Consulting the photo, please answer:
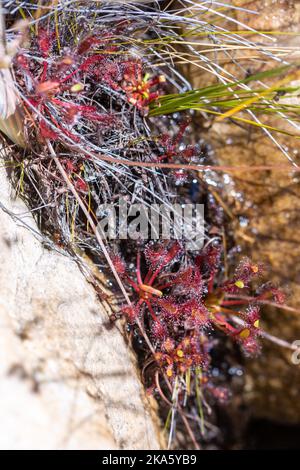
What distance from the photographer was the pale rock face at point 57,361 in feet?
4.73

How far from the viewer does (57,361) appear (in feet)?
5.36

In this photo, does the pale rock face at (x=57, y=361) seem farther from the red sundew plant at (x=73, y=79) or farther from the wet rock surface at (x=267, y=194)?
the wet rock surface at (x=267, y=194)

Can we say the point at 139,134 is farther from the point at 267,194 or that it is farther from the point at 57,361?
the point at 57,361

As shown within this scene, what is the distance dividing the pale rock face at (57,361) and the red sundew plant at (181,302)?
0.62 ft

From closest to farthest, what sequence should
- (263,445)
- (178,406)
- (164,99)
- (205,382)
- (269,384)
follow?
(164,99) < (178,406) < (205,382) < (269,384) < (263,445)

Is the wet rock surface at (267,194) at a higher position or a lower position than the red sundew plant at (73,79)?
lower

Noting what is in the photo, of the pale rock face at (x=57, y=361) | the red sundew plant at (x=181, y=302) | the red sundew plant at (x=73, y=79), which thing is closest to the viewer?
the pale rock face at (x=57, y=361)

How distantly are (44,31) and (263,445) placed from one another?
116 inches

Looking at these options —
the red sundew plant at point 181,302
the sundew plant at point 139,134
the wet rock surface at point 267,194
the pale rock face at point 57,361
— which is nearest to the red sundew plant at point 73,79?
the sundew plant at point 139,134

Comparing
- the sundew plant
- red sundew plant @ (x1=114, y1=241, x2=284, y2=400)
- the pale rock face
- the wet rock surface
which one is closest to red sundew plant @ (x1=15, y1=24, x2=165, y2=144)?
the sundew plant

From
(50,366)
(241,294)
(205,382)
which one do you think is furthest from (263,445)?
(50,366)

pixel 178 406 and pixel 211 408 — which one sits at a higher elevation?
pixel 178 406

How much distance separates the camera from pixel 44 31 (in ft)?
6.07

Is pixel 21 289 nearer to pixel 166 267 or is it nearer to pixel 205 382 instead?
pixel 166 267
